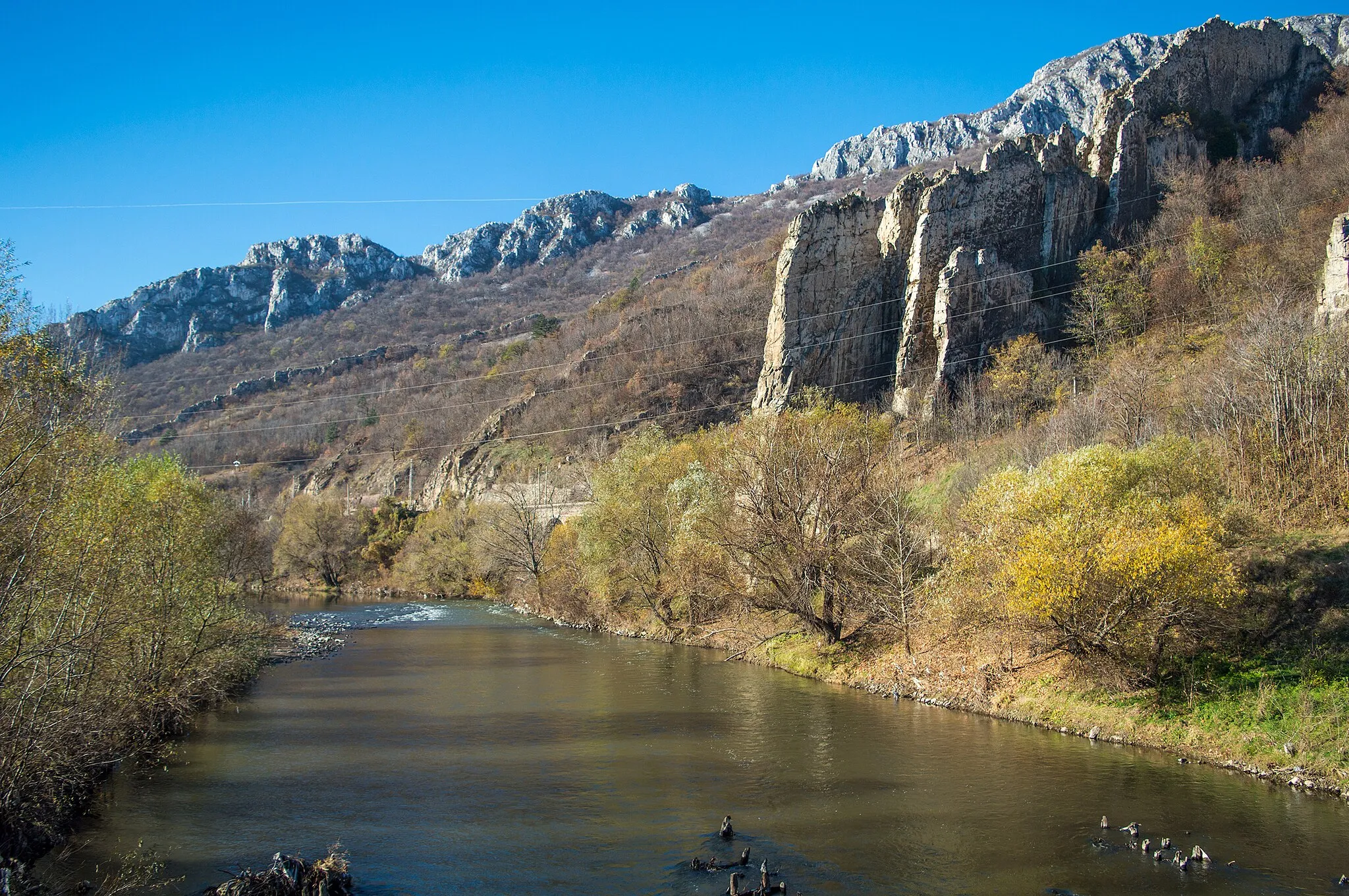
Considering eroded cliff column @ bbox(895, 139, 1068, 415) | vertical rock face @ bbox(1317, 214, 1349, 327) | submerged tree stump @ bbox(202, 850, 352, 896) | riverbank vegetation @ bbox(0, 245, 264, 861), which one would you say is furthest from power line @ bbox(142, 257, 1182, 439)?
submerged tree stump @ bbox(202, 850, 352, 896)

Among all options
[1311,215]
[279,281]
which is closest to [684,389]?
[1311,215]

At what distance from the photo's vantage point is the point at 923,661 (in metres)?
29.1

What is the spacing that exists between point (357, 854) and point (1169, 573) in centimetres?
1973

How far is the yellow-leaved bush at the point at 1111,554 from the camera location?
20469 mm

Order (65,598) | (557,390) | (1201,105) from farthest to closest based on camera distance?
1. (557,390)
2. (1201,105)
3. (65,598)

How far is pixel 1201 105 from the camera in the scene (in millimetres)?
68312

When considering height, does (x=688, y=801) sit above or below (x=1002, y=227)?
below

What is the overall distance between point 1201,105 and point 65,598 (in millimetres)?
83694

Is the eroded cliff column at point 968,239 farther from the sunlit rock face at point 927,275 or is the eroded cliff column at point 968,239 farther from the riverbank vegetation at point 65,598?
the riverbank vegetation at point 65,598

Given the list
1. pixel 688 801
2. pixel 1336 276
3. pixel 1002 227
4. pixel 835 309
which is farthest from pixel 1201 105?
pixel 688 801

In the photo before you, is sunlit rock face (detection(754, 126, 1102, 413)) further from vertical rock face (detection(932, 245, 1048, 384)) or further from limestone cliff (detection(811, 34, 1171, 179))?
limestone cliff (detection(811, 34, 1171, 179))

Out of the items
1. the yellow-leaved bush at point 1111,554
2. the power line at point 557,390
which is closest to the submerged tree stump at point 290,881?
the yellow-leaved bush at point 1111,554

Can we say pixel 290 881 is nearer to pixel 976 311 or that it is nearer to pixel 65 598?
pixel 65 598

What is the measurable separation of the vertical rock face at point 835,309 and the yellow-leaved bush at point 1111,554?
39634mm
